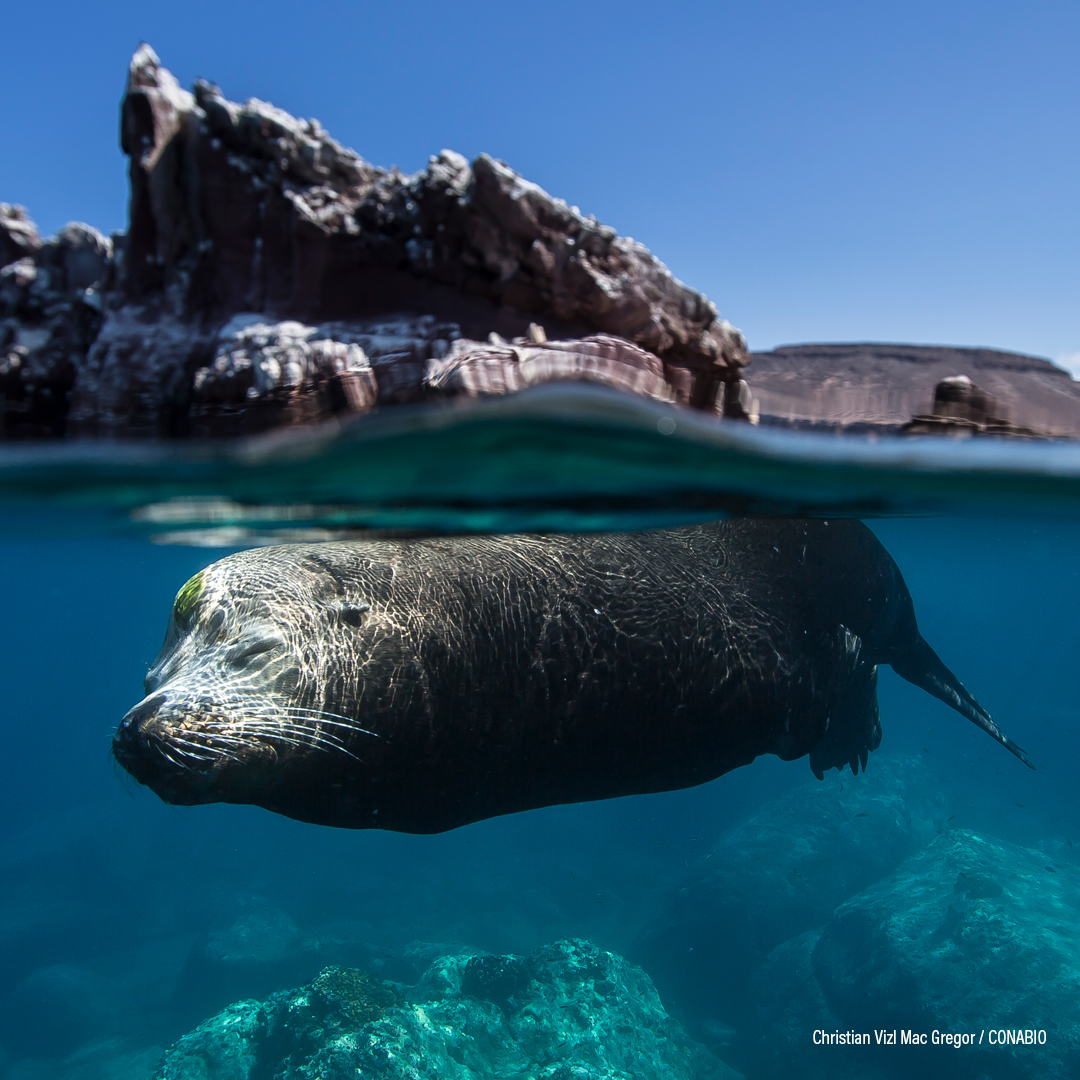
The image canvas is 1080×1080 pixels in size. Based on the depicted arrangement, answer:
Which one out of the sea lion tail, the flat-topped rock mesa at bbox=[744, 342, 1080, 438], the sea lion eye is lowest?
the sea lion tail

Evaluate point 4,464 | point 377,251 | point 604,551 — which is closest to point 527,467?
point 604,551

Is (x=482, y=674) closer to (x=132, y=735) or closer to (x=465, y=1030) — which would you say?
(x=132, y=735)

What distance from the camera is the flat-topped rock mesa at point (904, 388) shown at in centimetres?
526

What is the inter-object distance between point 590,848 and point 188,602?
21.4m

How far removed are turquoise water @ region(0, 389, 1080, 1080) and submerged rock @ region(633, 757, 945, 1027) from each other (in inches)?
3.1

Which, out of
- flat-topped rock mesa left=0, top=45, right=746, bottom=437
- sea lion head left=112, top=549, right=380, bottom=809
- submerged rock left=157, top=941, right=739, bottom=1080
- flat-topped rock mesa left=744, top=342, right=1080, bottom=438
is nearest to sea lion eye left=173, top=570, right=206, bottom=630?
sea lion head left=112, top=549, right=380, bottom=809

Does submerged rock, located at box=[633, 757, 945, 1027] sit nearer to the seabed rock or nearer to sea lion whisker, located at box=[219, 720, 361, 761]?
the seabed rock

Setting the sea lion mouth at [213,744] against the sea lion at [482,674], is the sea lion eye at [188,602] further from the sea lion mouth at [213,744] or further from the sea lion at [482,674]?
the sea lion mouth at [213,744]

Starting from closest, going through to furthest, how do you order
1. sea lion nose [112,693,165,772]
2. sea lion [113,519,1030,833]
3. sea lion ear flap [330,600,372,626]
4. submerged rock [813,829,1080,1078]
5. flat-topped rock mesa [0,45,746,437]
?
1. flat-topped rock mesa [0,45,746,437]
2. sea lion nose [112,693,165,772]
3. sea lion [113,519,1030,833]
4. sea lion ear flap [330,600,372,626]
5. submerged rock [813,829,1080,1078]

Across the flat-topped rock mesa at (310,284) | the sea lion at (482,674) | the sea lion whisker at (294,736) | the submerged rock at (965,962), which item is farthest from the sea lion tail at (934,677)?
the submerged rock at (965,962)

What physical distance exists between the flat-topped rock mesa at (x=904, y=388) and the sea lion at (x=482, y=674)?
164 centimetres

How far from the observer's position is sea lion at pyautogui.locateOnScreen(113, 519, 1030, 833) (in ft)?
14.6

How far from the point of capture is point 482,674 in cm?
500

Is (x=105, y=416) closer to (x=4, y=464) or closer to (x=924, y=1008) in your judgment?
(x=4, y=464)
